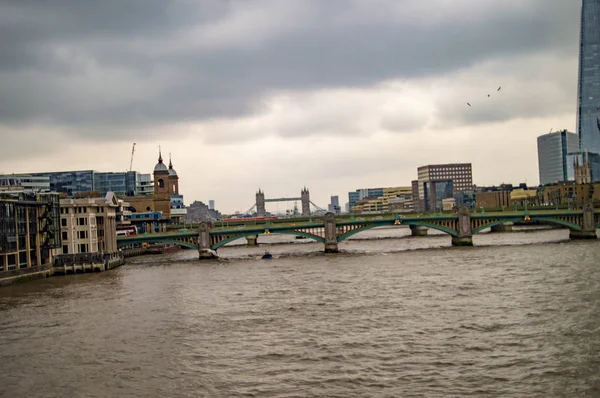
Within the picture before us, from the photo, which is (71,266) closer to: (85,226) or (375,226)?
(85,226)

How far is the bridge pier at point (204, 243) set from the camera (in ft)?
358

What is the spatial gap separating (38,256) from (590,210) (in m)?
82.9

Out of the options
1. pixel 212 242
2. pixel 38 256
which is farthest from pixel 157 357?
pixel 212 242

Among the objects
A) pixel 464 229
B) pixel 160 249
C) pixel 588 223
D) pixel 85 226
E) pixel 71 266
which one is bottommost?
pixel 160 249

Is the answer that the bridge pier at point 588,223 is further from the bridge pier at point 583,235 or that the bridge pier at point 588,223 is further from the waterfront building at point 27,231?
the waterfront building at point 27,231

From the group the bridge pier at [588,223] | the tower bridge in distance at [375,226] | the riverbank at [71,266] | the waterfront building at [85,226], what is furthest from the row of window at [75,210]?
the bridge pier at [588,223]

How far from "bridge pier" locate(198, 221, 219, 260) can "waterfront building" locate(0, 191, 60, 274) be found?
2159 cm

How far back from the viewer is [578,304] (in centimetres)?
4741

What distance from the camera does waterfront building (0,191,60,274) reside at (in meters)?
81.0

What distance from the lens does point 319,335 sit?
41500mm

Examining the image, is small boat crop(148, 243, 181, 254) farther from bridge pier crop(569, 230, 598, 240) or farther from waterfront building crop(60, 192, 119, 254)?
bridge pier crop(569, 230, 598, 240)

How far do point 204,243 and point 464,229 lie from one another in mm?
41241

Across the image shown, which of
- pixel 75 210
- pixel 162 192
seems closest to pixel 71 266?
pixel 75 210

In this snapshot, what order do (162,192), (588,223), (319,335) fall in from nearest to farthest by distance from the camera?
(319,335)
(588,223)
(162,192)
